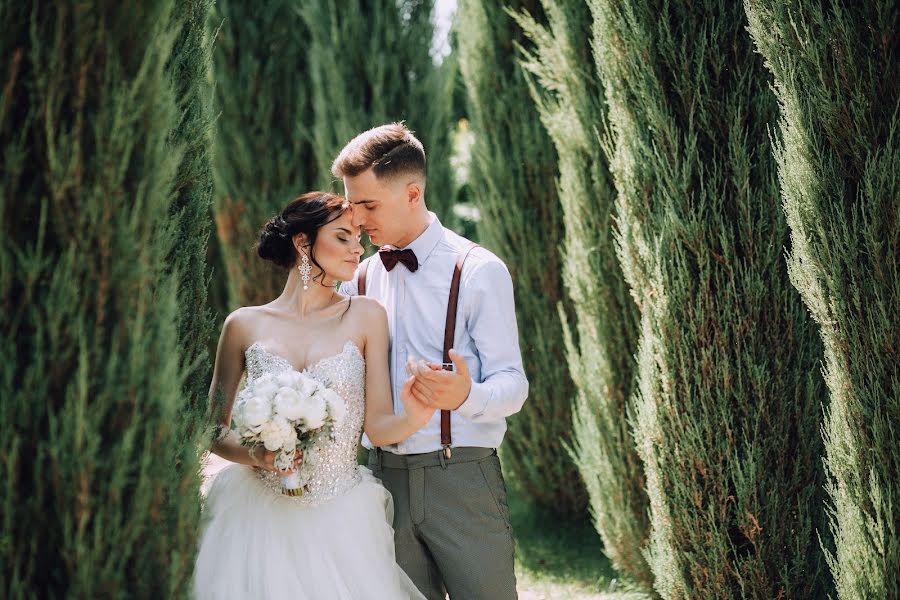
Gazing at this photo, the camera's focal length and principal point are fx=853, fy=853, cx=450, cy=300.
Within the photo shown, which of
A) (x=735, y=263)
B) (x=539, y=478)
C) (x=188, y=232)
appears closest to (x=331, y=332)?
(x=188, y=232)

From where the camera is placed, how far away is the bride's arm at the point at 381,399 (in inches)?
122

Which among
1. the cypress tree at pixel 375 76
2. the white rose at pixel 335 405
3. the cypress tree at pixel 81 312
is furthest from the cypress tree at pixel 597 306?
the cypress tree at pixel 81 312

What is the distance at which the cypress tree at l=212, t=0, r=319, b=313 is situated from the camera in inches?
296

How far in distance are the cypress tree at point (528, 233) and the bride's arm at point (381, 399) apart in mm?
3291

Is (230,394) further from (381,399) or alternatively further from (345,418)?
(381,399)

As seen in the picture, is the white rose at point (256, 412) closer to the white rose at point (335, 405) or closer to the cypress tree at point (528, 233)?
the white rose at point (335, 405)

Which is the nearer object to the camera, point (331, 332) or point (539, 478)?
point (331, 332)

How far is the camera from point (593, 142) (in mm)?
5523

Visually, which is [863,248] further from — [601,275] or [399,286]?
[601,275]

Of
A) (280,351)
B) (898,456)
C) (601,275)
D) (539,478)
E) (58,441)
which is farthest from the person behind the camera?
(539,478)

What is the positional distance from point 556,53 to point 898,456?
3625 mm

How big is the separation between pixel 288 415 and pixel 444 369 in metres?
0.60

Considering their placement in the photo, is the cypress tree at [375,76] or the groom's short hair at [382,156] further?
the cypress tree at [375,76]

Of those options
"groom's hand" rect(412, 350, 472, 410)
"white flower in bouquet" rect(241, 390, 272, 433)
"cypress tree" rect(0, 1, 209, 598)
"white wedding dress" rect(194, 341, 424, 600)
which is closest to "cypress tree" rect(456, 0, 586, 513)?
"white wedding dress" rect(194, 341, 424, 600)
